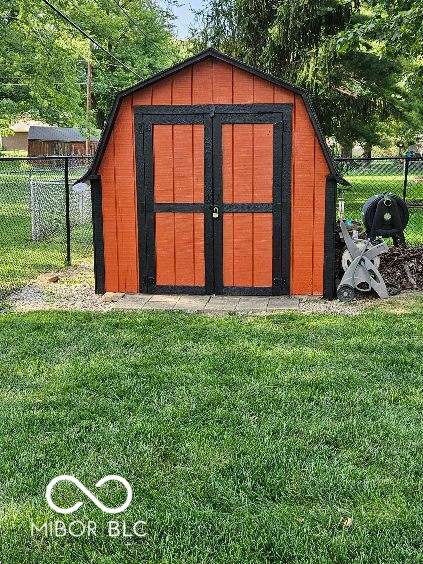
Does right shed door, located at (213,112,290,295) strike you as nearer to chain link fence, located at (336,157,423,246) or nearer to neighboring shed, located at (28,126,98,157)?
chain link fence, located at (336,157,423,246)

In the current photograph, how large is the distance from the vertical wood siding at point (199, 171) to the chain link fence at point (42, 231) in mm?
1217

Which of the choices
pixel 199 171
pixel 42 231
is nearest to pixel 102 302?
pixel 199 171

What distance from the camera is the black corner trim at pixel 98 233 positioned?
26.0ft

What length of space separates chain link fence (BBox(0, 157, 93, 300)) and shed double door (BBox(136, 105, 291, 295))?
1693 millimetres

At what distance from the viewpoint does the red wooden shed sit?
24.5 ft

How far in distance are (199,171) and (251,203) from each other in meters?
0.71

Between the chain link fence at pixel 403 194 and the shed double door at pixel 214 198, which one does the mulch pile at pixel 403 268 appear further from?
the shed double door at pixel 214 198

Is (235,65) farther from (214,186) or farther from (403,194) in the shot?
(403,194)

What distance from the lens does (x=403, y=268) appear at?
8375mm

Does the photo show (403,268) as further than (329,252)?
Yes

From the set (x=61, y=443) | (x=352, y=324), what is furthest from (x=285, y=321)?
(x=61, y=443)

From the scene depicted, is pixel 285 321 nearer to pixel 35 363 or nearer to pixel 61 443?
pixel 35 363

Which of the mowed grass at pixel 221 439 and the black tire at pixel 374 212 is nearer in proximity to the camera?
the mowed grass at pixel 221 439

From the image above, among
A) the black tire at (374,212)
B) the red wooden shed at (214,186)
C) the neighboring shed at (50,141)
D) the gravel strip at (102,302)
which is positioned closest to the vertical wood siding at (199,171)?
the red wooden shed at (214,186)
